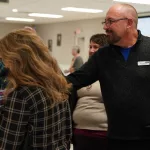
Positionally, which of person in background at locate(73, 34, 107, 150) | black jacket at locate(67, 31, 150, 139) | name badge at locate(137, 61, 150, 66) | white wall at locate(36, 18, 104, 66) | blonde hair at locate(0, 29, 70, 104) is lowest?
white wall at locate(36, 18, 104, 66)

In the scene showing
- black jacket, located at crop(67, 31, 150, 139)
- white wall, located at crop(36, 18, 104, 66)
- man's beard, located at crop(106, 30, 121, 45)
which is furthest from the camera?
white wall, located at crop(36, 18, 104, 66)

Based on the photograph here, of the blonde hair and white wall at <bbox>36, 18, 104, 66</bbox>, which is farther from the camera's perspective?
white wall at <bbox>36, 18, 104, 66</bbox>

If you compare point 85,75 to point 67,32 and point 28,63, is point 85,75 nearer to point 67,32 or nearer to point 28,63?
point 28,63

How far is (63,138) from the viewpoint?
164cm

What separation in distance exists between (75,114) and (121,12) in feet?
2.63

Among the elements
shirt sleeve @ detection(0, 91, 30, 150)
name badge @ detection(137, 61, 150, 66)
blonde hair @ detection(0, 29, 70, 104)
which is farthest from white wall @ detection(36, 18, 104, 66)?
shirt sleeve @ detection(0, 91, 30, 150)

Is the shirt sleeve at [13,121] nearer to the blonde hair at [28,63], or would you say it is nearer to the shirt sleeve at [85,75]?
the blonde hair at [28,63]

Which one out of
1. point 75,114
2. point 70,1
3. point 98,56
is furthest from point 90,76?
point 70,1

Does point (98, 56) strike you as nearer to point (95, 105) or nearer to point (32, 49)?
point (95, 105)

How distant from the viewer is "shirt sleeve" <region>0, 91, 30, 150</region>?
1470 millimetres

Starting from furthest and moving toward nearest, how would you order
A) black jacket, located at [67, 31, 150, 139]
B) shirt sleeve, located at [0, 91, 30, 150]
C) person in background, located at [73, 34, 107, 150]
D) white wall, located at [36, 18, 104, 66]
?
white wall, located at [36, 18, 104, 66]
person in background, located at [73, 34, 107, 150]
black jacket, located at [67, 31, 150, 139]
shirt sleeve, located at [0, 91, 30, 150]

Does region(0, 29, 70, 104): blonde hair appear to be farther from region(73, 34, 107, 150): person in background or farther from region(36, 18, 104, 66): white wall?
region(36, 18, 104, 66): white wall

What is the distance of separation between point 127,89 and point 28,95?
0.75 m

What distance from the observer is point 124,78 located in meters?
2.03
